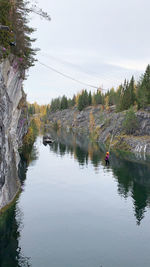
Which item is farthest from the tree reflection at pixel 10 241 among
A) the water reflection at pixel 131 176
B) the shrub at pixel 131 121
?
the shrub at pixel 131 121

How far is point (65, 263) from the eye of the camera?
25125 millimetres

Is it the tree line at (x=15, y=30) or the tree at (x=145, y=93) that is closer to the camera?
the tree line at (x=15, y=30)

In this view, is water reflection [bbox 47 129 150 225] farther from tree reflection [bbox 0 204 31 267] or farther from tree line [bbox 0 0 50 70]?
tree line [bbox 0 0 50 70]

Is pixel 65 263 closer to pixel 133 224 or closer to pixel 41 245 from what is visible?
pixel 41 245

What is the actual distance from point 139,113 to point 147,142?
1924 centimetres

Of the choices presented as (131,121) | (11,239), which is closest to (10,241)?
(11,239)

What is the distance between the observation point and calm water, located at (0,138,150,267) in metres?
26.3

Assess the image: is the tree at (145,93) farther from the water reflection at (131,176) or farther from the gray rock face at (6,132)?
the gray rock face at (6,132)

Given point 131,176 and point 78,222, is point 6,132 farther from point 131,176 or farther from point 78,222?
point 131,176

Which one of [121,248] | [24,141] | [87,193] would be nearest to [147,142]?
[24,141]

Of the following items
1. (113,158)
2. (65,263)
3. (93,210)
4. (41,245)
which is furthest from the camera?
(113,158)

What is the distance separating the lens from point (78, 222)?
3512 cm

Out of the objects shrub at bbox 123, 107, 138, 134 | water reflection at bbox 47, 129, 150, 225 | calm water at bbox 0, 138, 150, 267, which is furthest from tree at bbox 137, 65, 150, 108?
calm water at bbox 0, 138, 150, 267

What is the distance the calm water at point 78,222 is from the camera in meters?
26.3
